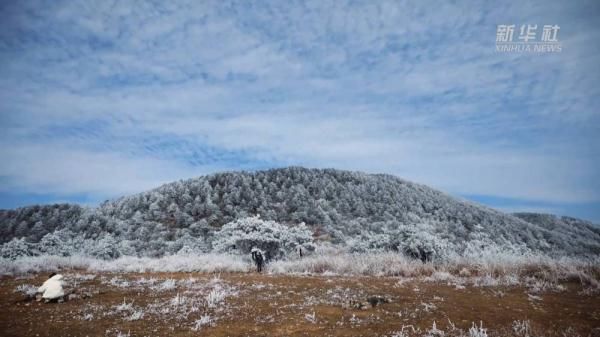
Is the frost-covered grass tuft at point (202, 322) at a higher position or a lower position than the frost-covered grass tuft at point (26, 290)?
higher

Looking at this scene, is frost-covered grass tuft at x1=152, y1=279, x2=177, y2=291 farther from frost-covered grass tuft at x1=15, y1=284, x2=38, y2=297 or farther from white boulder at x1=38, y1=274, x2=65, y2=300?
frost-covered grass tuft at x1=15, y1=284, x2=38, y2=297

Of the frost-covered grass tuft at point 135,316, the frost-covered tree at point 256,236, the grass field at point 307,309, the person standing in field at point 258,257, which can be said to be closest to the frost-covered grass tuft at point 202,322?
the grass field at point 307,309

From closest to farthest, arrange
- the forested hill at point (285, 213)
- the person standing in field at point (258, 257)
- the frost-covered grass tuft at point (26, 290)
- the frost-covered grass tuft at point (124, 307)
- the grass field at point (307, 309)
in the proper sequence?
1. the grass field at point (307, 309)
2. the frost-covered grass tuft at point (124, 307)
3. the frost-covered grass tuft at point (26, 290)
4. the person standing in field at point (258, 257)
5. the forested hill at point (285, 213)

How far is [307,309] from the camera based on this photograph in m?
8.76

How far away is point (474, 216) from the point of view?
67.8 m

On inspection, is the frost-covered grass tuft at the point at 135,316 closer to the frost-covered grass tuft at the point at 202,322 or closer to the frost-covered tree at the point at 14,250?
the frost-covered grass tuft at the point at 202,322

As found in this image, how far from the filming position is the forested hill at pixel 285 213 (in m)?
47.9

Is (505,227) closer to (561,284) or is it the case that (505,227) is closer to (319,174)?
(319,174)

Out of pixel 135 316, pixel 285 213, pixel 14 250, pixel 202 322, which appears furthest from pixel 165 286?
pixel 285 213

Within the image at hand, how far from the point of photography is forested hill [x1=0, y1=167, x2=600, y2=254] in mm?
47906

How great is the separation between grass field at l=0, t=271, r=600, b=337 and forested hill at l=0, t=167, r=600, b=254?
97.6ft

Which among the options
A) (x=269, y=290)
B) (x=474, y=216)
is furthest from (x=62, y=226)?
(x=474, y=216)

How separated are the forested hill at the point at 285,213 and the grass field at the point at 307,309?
97.6ft

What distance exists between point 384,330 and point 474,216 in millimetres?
68550
